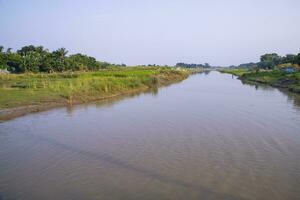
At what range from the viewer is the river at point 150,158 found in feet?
23.1

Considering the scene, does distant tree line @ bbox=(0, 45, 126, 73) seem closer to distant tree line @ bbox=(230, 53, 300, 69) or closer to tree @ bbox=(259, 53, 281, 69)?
distant tree line @ bbox=(230, 53, 300, 69)

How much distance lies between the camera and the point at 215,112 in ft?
60.1

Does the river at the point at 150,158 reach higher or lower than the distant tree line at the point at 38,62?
lower

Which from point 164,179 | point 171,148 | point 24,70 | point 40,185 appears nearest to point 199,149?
point 171,148

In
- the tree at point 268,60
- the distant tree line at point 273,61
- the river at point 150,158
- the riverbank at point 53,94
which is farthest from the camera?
the tree at point 268,60

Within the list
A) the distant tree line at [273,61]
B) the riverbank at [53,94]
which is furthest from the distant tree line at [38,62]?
the distant tree line at [273,61]

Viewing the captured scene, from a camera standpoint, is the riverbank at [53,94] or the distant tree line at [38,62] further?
the distant tree line at [38,62]

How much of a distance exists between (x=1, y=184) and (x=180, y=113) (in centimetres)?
1204

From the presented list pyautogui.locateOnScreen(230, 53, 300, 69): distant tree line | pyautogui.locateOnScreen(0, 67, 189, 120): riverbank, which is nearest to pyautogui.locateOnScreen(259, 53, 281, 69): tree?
pyautogui.locateOnScreen(230, 53, 300, 69): distant tree line

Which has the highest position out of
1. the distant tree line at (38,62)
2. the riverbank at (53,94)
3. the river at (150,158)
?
the distant tree line at (38,62)

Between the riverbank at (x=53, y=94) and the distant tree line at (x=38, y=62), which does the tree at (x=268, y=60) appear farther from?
the riverbank at (x=53, y=94)

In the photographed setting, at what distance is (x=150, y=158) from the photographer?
941 cm

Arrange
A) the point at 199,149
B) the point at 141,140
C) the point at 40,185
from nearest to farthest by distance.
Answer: the point at 40,185 → the point at 199,149 → the point at 141,140

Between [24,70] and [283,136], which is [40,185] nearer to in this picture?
[283,136]
